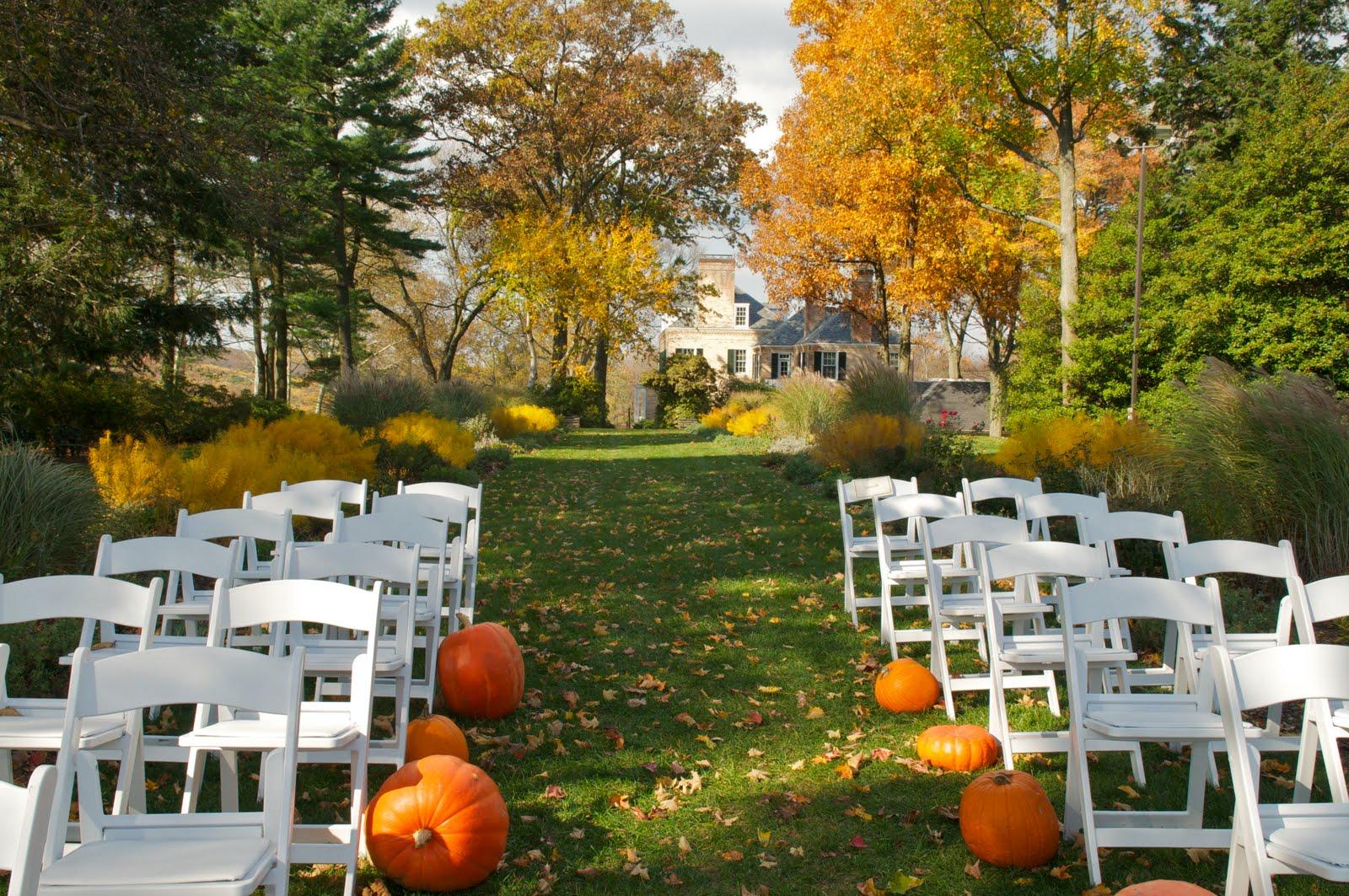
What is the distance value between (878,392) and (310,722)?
46.8ft

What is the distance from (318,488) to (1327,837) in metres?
7.04

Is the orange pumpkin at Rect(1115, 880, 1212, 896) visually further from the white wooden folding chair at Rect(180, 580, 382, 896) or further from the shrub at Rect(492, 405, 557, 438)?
the shrub at Rect(492, 405, 557, 438)

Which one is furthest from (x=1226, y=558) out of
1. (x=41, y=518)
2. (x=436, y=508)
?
(x=41, y=518)

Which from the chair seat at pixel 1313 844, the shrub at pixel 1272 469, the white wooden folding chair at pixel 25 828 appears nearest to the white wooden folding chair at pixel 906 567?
the shrub at pixel 1272 469

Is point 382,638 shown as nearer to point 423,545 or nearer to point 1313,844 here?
point 423,545

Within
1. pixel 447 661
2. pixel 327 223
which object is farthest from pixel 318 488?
pixel 327 223

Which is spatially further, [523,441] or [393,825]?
[523,441]

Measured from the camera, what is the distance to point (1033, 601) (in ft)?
19.3

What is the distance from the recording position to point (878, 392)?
55.9 feet

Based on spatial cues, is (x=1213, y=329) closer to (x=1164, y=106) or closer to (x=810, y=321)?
(x=1164, y=106)

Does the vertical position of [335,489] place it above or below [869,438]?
below

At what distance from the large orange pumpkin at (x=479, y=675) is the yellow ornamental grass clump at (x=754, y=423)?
18833mm

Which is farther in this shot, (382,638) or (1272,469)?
(1272,469)

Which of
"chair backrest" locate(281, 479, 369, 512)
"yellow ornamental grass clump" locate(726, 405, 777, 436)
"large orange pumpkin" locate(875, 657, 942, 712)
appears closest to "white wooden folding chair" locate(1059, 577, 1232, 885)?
"large orange pumpkin" locate(875, 657, 942, 712)
